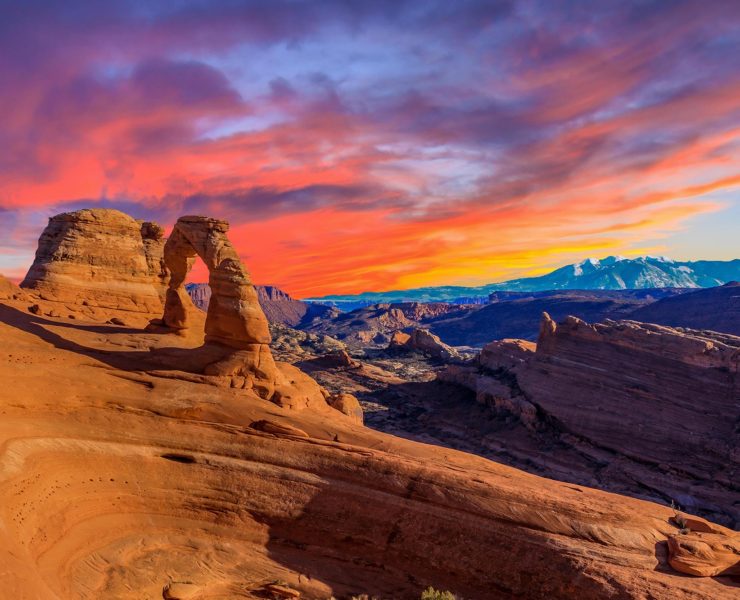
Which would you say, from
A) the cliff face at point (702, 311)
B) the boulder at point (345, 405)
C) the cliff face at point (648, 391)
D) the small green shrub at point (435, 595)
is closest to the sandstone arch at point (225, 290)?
the boulder at point (345, 405)

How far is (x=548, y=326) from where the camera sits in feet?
158

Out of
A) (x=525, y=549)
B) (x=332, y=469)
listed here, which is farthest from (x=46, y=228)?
(x=525, y=549)

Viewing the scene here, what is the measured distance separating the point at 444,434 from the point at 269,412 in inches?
1255

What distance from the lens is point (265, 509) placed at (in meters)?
15.4

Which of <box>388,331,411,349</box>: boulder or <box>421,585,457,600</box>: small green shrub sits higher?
<box>388,331,411,349</box>: boulder

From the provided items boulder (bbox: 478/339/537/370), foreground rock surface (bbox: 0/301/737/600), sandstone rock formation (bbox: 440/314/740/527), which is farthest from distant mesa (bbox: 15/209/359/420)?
boulder (bbox: 478/339/537/370)

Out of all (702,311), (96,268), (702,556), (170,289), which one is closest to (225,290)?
(170,289)

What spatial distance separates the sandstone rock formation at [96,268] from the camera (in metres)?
26.5

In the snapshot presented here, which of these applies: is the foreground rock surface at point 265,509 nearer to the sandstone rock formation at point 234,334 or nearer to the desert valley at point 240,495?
the desert valley at point 240,495

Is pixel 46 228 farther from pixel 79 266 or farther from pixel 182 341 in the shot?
pixel 182 341

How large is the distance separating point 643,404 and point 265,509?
1330 inches

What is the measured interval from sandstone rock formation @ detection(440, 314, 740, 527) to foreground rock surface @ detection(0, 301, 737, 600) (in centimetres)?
2163

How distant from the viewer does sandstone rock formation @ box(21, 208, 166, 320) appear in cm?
2655

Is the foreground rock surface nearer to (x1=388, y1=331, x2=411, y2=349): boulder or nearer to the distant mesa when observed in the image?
the distant mesa
